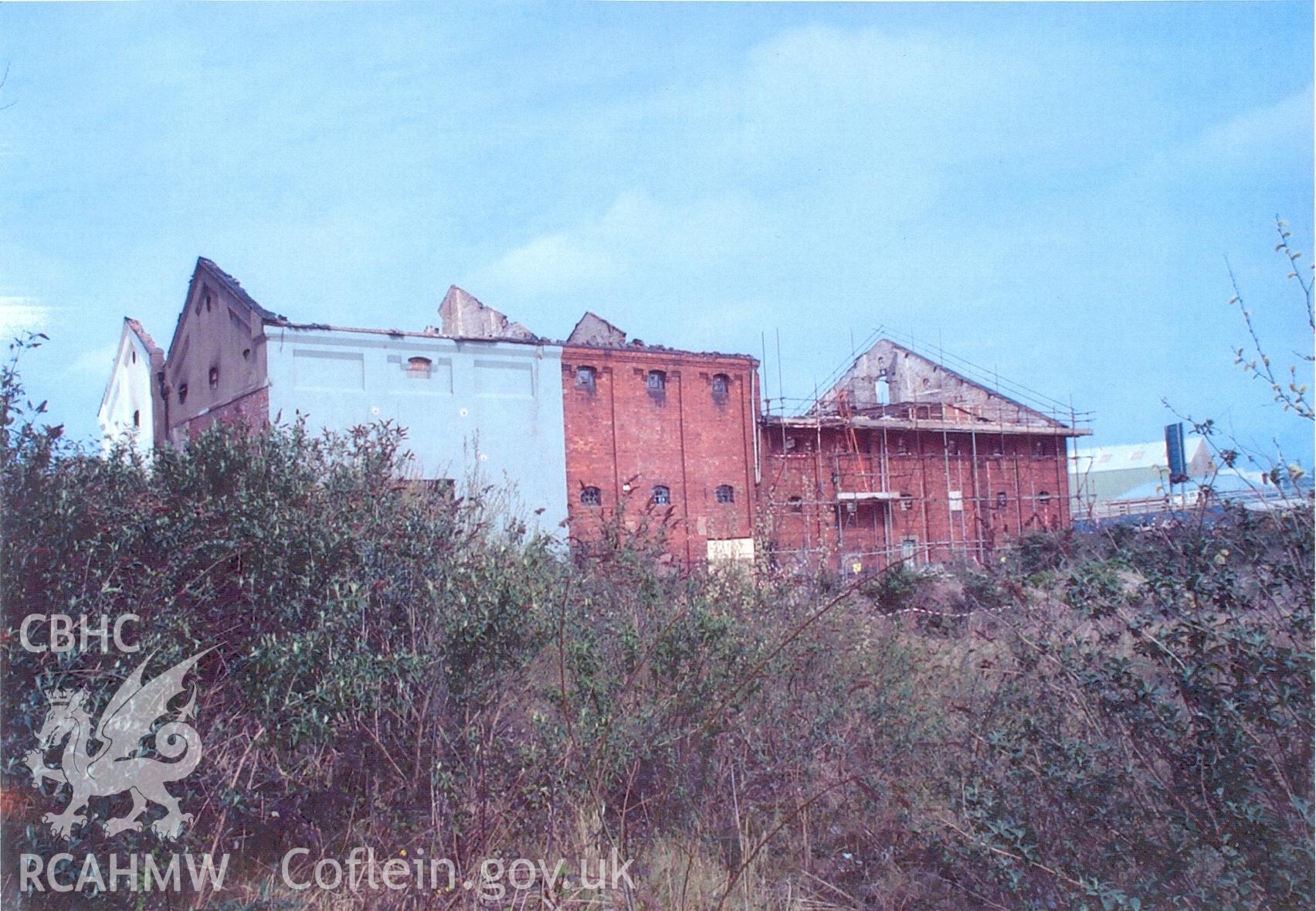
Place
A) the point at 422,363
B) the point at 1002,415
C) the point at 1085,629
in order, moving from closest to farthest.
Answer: the point at 1085,629
the point at 422,363
the point at 1002,415

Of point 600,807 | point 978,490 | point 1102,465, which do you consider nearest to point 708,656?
point 600,807

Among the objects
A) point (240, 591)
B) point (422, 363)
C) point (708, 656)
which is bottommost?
point (708, 656)

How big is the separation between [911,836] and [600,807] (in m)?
1.79

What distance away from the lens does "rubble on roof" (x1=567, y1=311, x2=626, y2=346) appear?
2967 cm

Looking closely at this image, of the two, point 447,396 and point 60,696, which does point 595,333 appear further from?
point 60,696

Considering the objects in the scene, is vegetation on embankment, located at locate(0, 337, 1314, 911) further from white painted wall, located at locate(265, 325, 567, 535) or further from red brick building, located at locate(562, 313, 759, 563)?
red brick building, located at locate(562, 313, 759, 563)

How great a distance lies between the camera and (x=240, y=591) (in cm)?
562

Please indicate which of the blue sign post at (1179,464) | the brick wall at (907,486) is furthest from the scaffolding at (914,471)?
the blue sign post at (1179,464)

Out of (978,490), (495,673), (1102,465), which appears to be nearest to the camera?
(495,673)

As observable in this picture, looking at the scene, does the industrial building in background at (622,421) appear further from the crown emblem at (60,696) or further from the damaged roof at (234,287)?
the crown emblem at (60,696)

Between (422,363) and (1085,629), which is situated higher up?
(422,363)

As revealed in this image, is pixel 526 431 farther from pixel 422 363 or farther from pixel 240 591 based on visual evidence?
pixel 240 591

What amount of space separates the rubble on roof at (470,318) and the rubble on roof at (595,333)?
1.84 meters

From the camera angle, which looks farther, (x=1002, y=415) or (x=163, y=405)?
(x=1002, y=415)
